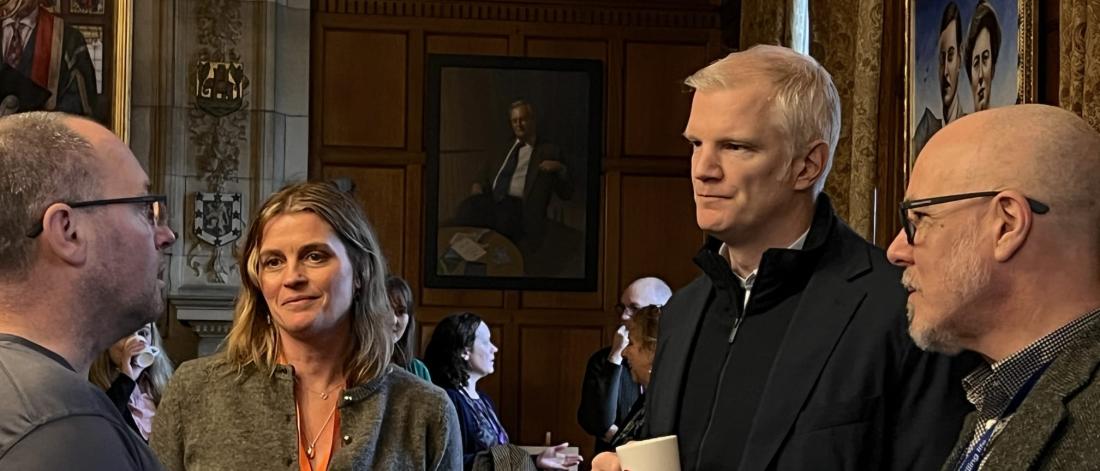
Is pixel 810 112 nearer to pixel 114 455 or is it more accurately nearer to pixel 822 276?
pixel 822 276

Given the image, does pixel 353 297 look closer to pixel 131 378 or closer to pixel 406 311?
pixel 131 378

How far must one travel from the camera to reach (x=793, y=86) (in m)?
2.82

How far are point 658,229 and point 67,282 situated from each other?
852 centimetres

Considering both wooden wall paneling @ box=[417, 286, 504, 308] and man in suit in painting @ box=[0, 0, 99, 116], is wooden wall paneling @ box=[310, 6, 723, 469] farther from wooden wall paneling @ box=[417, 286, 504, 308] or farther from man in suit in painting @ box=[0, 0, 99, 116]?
man in suit in painting @ box=[0, 0, 99, 116]

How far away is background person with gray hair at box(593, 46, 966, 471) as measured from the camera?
2.57m

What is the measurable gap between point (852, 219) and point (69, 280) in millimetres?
5873

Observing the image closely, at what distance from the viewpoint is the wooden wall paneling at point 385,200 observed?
10.3m

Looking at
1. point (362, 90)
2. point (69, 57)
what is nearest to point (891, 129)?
point (362, 90)

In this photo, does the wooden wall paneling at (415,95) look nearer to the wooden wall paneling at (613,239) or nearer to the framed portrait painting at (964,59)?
the wooden wall paneling at (613,239)

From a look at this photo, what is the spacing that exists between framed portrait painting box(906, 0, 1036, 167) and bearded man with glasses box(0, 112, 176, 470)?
4582 millimetres

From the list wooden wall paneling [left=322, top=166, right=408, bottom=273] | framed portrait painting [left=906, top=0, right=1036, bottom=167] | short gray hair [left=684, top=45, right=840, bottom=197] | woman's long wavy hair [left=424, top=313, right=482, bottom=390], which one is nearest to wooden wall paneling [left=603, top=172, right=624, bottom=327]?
wooden wall paneling [left=322, top=166, right=408, bottom=273]

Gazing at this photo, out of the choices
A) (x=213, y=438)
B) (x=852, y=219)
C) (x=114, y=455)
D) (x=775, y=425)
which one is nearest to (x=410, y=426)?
(x=213, y=438)

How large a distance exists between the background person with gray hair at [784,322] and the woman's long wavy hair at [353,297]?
71 centimetres

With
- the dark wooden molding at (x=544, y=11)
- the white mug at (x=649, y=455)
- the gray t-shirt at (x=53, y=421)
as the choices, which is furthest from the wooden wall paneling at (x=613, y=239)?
the gray t-shirt at (x=53, y=421)
